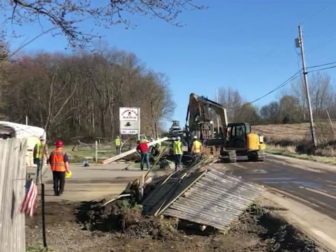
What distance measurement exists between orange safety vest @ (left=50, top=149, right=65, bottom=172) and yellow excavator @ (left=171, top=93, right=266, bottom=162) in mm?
20116

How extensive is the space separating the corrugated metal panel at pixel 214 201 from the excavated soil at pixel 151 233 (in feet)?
0.60

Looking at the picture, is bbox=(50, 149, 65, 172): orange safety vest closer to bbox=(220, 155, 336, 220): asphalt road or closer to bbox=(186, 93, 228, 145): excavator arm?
bbox=(220, 155, 336, 220): asphalt road

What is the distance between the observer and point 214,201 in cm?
1233

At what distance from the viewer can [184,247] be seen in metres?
10.5

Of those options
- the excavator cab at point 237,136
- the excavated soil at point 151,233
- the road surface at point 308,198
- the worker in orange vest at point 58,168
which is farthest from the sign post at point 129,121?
→ the excavated soil at point 151,233

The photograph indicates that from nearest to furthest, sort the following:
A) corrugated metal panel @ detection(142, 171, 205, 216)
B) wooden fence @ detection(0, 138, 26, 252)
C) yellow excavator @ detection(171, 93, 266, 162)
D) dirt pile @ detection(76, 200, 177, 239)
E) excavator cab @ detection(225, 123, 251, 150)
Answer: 1. wooden fence @ detection(0, 138, 26, 252)
2. dirt pile @ detection(76, 200, 177, 239)
3. corrugated metal panel @ detection(142, 171, 205, 216)
4. yellow excavator @ detection(171, 93, 266, 162)
5. excavator cab @ detection(225, 123, 251, 150)

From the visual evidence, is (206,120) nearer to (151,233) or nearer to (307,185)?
(307,185)

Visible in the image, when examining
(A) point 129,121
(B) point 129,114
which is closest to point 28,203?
(A) point 129,121

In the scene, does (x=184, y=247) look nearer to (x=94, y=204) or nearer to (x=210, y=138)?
(x=94, y=204)

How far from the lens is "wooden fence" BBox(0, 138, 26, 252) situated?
798 centimetres

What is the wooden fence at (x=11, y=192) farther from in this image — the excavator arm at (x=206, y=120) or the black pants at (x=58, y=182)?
the excavator arm at (x=206, y=120)

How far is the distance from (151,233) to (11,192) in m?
3.97

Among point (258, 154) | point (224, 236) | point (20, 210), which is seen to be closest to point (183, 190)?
point (224, 236)

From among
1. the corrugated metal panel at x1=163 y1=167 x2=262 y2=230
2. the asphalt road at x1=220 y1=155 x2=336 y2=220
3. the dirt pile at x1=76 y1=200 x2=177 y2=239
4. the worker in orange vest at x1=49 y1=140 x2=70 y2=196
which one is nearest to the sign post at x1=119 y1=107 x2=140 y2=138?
the asphalt road at x1=220 y1=155 x2=336 y2=220
